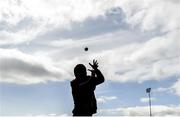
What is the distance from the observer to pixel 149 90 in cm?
10138

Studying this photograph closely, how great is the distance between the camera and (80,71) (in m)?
13.2

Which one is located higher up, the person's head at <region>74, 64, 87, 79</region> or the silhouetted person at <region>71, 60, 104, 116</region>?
the person's head at <region>74, 64, 87, 79</region>

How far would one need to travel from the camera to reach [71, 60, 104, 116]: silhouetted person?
13047 mm

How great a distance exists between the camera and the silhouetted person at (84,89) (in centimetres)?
1305

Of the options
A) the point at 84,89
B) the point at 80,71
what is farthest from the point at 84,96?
the point at 80,71

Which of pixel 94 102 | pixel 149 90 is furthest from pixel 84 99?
pixel 149 90

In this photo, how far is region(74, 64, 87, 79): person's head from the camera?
1302cm

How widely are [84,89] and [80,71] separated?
0.57 m

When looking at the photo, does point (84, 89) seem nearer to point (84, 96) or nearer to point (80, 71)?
point (84, 96)

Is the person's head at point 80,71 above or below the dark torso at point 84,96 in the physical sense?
above

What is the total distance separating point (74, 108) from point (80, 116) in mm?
313

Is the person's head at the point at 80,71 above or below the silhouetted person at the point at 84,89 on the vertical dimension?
above

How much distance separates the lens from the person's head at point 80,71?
13023mm

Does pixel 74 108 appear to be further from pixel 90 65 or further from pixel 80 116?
pixel 90 65
